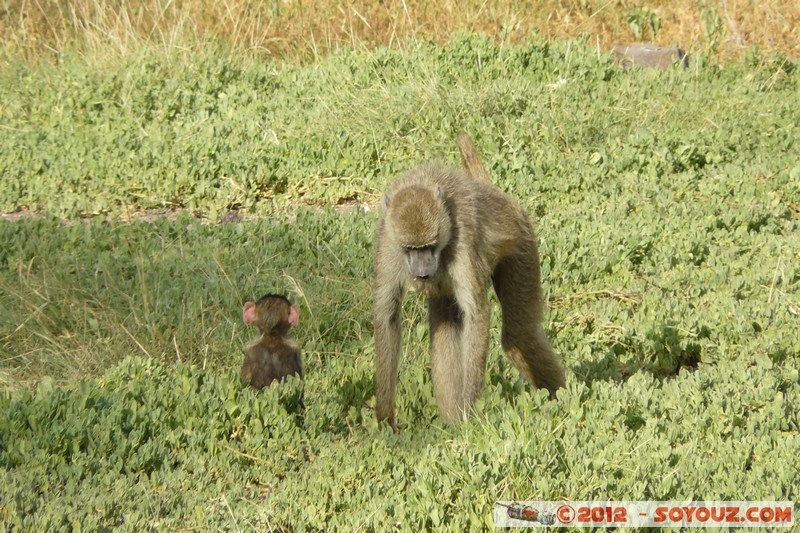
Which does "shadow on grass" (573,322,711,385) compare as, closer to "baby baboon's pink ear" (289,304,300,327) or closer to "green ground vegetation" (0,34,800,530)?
"green ground vegetation" (0,34,800,530)

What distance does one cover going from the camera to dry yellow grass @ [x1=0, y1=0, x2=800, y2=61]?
11086 millimetres

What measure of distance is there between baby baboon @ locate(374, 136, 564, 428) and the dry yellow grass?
6373 millimetres

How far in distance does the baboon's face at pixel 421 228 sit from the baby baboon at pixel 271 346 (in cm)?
85

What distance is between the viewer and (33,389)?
18.2 feet

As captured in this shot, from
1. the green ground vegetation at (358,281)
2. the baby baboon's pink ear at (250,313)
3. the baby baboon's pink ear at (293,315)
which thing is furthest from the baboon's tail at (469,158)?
the baby baboon's pink ear at (250,313)

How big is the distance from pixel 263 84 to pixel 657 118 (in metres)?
3.99

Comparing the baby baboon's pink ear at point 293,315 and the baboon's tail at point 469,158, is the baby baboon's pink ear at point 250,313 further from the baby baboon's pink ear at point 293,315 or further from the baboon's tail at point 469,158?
the baboon's tail at point 469,158

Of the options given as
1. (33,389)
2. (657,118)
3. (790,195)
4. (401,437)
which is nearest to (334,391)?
(401,437)

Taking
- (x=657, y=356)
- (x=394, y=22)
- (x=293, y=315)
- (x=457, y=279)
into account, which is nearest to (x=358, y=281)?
(x=293, y=315)

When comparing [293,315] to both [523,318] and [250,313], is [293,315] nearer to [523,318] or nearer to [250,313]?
[250,313]

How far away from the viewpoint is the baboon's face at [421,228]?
4.52 meters

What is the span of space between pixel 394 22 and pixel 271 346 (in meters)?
6.92

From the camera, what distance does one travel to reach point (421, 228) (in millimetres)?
4500

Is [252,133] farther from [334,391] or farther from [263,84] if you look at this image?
[334,391]
